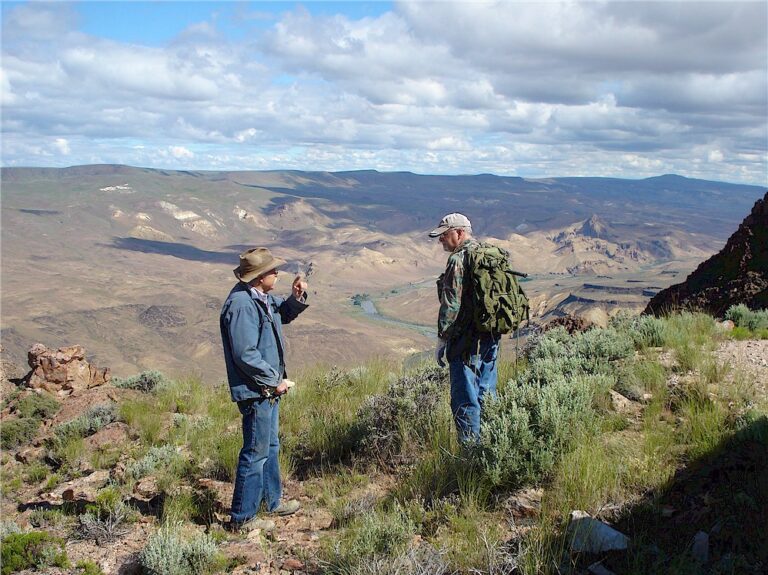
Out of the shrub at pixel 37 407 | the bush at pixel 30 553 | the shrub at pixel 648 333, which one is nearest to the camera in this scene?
the bush at pixel 30 553

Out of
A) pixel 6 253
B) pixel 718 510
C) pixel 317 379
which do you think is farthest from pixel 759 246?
pixel 6 253

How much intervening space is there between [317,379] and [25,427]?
4034 mm

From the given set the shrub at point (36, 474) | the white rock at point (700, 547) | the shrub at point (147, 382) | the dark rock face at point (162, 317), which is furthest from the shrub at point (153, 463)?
the dark rock face at point (162, 317)

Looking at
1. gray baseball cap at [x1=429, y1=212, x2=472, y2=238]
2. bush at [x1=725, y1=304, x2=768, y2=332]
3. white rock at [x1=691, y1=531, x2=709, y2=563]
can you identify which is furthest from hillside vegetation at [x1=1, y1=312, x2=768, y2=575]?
gray baseball cap at [x1=429, y1=212, x2=472, y2=238]

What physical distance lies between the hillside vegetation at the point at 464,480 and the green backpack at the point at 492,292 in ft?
1.84

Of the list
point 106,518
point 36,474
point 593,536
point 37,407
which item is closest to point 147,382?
point 37,407

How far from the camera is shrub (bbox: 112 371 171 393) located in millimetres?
9006

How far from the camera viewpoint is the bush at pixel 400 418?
192 inches

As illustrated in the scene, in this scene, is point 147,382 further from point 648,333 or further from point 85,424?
point 648,333

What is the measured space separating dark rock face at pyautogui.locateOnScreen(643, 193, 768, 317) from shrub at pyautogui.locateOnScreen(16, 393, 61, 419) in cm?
961

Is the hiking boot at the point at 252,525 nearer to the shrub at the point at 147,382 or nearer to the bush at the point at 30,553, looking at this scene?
the bush at the point at 30,553

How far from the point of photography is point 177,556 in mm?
3387

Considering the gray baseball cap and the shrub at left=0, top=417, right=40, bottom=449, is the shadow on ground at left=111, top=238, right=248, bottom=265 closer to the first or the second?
the shrub at left=0, top=417, right=40, bottom=449

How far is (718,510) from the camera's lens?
119 inches
